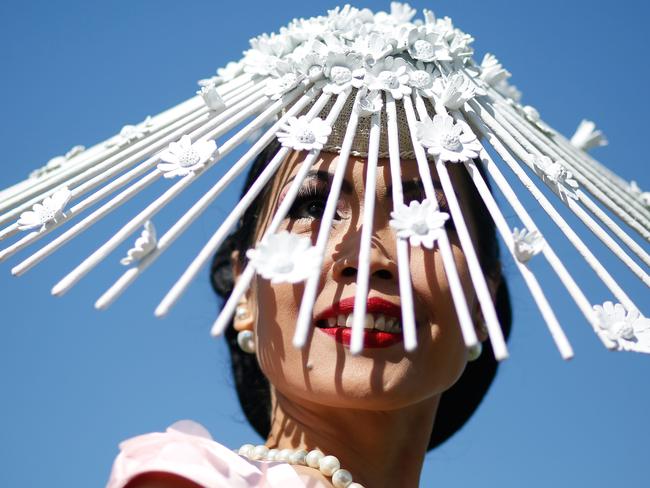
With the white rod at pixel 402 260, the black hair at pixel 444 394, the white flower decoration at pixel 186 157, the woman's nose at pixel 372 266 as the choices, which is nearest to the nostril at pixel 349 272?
the woman's nose at pixel 372 266

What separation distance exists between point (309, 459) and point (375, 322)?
40 cm

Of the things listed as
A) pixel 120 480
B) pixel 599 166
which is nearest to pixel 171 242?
pixel 120 480

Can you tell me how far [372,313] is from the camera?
7.54ft

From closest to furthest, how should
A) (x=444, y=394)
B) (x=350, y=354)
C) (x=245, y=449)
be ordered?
(x=350, y=354)
(x=245, y=449)
(x=444, y=394)

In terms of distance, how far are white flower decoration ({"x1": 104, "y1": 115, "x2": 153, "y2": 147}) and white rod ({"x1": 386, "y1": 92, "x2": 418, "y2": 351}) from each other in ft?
2.35

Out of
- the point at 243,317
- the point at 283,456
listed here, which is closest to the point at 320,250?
the point at 283,456

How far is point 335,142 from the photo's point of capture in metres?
2.51

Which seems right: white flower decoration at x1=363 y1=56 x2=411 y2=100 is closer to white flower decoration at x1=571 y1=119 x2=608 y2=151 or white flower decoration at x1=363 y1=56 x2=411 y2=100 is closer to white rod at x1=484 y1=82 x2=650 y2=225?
white rod at x1=484 y1=82 x2=650 y2=225

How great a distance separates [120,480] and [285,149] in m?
0.81

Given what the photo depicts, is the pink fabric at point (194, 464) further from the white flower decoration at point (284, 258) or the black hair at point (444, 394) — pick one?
the black hair at point (444, 394)

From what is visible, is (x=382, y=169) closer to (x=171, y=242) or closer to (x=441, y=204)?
(x=441, y=204)

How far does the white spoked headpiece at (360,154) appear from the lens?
1831 mm

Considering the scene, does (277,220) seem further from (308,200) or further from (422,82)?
(422,82)

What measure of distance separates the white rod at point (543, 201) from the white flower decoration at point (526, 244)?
12cm
